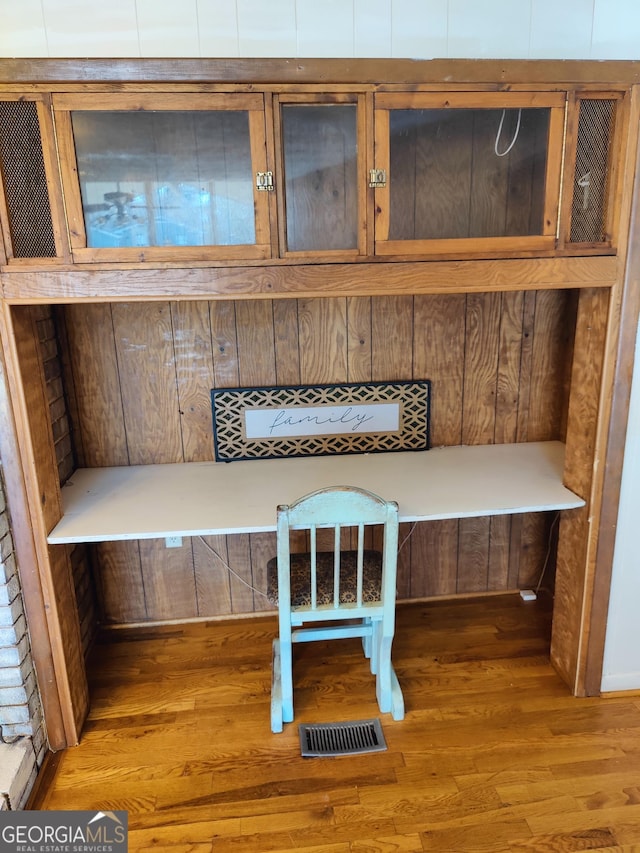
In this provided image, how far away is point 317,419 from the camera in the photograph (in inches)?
96.1

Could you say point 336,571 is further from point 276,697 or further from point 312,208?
point 312,208

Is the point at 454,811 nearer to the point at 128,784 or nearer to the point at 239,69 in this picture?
the point at 128,784

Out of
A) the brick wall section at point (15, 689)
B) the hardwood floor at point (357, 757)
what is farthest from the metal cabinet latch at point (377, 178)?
the hardwood floor at point (357, 757)

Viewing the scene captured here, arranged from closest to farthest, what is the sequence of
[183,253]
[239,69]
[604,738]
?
1. [239,69]
2. [183,253]
3. [604,738]

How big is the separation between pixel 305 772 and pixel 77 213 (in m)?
1.82

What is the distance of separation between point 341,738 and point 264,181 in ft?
5.87

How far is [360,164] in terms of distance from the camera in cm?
167

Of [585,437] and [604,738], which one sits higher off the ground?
[585,437]

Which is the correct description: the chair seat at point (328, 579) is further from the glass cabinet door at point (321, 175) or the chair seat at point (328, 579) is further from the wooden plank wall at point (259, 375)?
the glass cabinet door at point (321, 175)

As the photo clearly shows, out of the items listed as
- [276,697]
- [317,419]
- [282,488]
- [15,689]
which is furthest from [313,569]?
[15,689]

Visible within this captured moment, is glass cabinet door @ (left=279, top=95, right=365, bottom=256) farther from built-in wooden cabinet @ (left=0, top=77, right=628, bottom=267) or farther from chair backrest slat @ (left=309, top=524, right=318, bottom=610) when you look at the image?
chair backrest slat @ (left=309, top=524, right=318, bottom=610)

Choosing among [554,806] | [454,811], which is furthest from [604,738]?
[454,811]

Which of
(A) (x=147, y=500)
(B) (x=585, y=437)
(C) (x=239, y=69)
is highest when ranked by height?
(C) (x=239, y=69)

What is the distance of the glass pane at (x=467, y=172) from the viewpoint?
1.69 m
